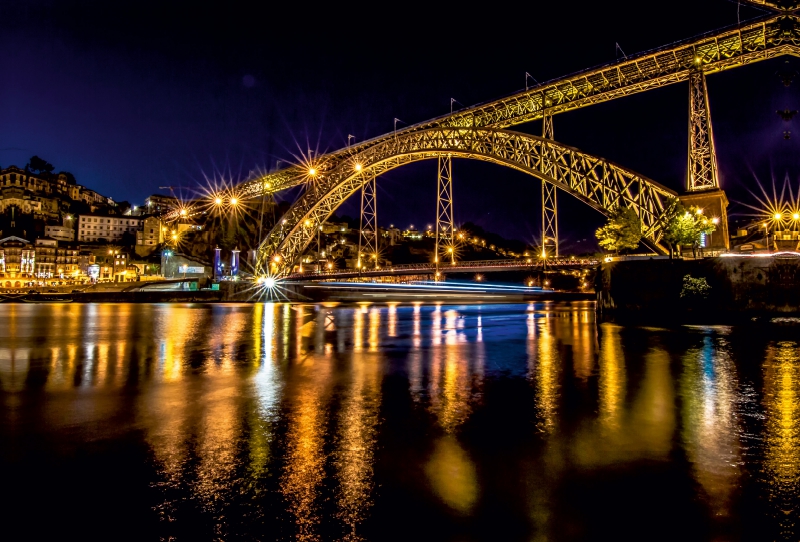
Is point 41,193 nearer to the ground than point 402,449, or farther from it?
farther from it

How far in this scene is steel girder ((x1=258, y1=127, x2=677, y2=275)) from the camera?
2533cm

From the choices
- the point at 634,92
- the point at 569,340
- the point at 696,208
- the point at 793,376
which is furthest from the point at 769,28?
the point at 793,376

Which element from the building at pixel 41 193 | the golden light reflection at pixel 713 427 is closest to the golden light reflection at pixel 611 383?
the golden light reflection at pixel 713 427

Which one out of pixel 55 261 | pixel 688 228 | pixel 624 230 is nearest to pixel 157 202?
pixel 55 261

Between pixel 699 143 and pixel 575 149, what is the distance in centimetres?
631

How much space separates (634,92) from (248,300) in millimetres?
28302

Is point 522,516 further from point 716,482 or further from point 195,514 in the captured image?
point 195,514

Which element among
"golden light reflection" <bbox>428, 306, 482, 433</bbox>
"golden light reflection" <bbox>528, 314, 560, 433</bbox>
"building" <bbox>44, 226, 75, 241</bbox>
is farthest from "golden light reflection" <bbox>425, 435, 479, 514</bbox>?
"building" <bbox>44, 226, 75, 241</bbox>

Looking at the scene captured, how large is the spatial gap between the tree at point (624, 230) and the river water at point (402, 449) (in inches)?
623

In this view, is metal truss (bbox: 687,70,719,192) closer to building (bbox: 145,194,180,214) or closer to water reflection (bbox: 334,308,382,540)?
water reflection (bbox: 334,308,382,540)

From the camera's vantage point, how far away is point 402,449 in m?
3.96

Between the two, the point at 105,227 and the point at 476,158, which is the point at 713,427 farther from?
the point at 105,227

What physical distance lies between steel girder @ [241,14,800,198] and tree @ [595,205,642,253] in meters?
5.95

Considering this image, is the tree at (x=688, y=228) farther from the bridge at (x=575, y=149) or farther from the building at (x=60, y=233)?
the building at (x=60, y=233)
